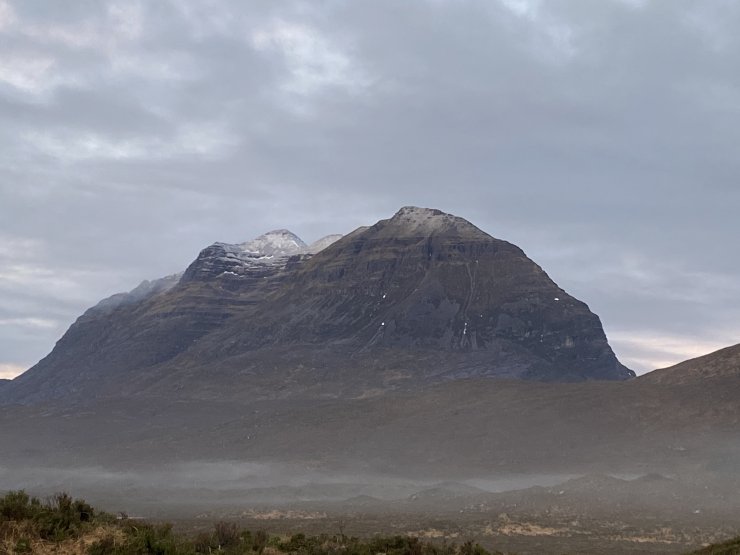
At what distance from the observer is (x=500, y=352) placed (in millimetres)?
199000

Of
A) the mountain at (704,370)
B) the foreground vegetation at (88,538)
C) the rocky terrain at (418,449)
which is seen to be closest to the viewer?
the foreground vegetation at (88,538)

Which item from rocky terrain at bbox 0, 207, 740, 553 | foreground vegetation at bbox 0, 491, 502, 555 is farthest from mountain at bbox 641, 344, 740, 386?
foreground vegetation at bbox 0, 491, 502, 555

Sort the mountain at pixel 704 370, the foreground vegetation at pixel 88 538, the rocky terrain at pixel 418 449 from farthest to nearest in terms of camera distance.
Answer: the mountain at pixel 704 370 → the rocky terrain at pixel 418 449 → the foreground vegetation at pixel 88 538

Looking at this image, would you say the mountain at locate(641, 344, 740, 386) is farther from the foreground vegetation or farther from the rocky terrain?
the foreground vegetation

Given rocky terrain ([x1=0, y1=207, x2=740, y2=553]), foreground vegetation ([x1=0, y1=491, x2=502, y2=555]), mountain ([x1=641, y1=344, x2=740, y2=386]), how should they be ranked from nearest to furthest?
foreground vegetation ([x1=0, y1=491, x2=502, y2=555])
rocky terrain ([x1=0, y1=207, x2=740, y2=553])
mountain ([x1=641, y1=344, x2=740, y2=386])

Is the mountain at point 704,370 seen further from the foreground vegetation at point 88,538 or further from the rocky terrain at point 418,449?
the foreground vegetation at point 88,538

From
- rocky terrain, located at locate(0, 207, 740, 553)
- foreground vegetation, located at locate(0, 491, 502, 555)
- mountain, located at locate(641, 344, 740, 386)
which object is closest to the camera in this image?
foreground vegetation, located at locate(0, 491, 502, 555)

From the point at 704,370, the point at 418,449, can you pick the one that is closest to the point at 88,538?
the point at 418,449

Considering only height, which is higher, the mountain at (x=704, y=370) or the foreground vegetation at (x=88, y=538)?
the mountain at (x=704, y=370)

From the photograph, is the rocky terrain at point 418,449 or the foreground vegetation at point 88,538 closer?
the foreground vegetation at point 88,538

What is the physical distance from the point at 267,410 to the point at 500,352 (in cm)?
6538

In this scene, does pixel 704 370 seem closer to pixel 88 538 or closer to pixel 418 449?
pixel 418 449

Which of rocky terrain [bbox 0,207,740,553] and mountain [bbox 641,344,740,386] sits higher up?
mountain [bbox 641,344,740,386]

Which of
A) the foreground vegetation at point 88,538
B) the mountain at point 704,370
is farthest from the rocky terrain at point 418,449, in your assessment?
the foreground vegetation at point 88,538
